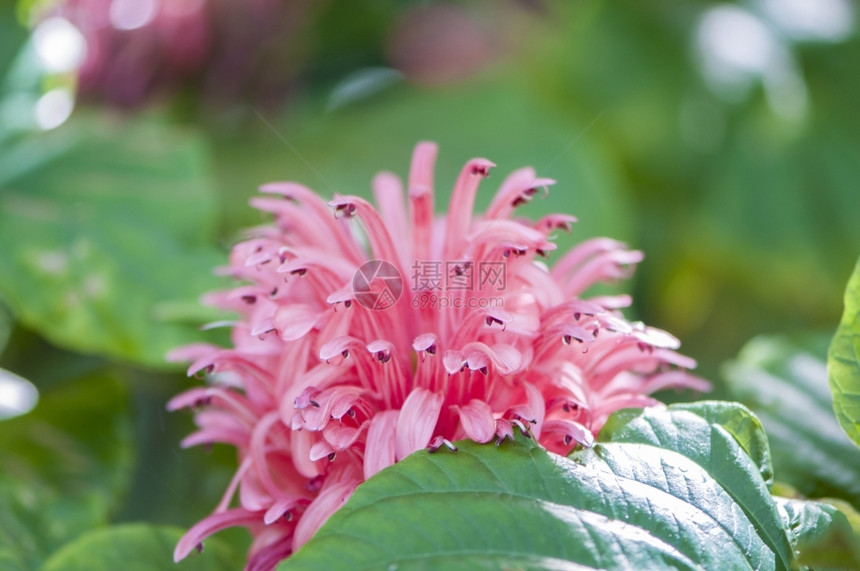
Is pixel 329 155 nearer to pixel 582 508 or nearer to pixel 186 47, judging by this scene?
pixel 186 47

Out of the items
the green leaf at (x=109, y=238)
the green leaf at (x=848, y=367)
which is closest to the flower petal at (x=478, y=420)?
the green leaf at (x=848, y=367)

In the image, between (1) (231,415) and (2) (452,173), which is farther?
(2) (452,173)

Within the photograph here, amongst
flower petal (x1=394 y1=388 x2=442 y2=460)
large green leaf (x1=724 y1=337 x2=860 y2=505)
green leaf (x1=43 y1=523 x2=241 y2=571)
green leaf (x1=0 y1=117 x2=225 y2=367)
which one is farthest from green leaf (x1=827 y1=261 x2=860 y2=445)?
green leaf (x1=0 y1=117 x2=225 y2=367)

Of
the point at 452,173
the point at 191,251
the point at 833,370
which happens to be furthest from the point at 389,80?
the point at 833,370

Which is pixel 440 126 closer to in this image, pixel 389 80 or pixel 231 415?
pixel 389 80

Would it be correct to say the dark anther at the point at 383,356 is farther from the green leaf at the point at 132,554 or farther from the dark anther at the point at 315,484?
the green leaf at the point at 132,554

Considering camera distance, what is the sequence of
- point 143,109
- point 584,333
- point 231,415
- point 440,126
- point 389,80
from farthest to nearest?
point 389,80
point 440,126
point 143,109
point 231,415
point 584,333
